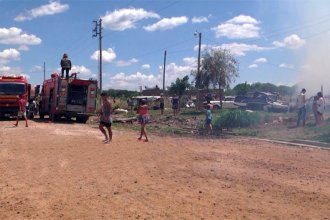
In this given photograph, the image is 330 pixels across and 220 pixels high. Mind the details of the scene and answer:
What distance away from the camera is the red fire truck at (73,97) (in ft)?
82.1

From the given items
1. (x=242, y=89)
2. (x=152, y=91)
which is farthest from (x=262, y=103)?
(x=152, y=91)

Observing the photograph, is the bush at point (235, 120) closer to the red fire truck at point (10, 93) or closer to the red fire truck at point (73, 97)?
the red fire truck at point (73, 97)

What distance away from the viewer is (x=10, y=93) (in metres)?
26.3

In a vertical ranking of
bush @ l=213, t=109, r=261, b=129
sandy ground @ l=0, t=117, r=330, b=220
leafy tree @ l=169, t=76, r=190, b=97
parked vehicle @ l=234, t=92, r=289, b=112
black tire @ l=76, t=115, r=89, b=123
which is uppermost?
leafy tree @ l=169, t=76, r=190, b=97

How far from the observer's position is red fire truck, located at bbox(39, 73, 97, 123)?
82.1ft

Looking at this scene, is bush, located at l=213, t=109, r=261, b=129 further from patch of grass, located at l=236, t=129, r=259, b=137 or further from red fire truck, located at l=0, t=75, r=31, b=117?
red fire truck, located at l=0, t=75, r=31, b=117

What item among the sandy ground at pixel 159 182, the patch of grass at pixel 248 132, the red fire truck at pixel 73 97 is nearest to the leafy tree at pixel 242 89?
the red fire truck at pixel 73 97

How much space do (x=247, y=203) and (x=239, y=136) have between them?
1178cm

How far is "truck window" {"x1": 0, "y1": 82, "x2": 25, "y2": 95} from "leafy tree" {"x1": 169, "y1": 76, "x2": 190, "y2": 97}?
969 inches

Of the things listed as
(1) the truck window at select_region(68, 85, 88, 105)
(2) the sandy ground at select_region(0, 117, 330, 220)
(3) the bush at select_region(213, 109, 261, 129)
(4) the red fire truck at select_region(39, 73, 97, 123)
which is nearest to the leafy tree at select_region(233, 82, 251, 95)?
(4) the red fire truck at select_region(39, 73, 97, 123)

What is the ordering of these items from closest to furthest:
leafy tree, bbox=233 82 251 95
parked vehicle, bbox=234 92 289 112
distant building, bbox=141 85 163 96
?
1. parked vehicle, bbox=234 92 289 112
2. leafy tree, bbox=233 82 251 95
3. distant building, bbox=141 85 163 96

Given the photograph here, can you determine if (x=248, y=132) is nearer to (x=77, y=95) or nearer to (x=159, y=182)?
(x=77, y=95)

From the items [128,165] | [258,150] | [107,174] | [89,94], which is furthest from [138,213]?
[89,94]

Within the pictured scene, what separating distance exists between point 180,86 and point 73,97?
24891 mm
